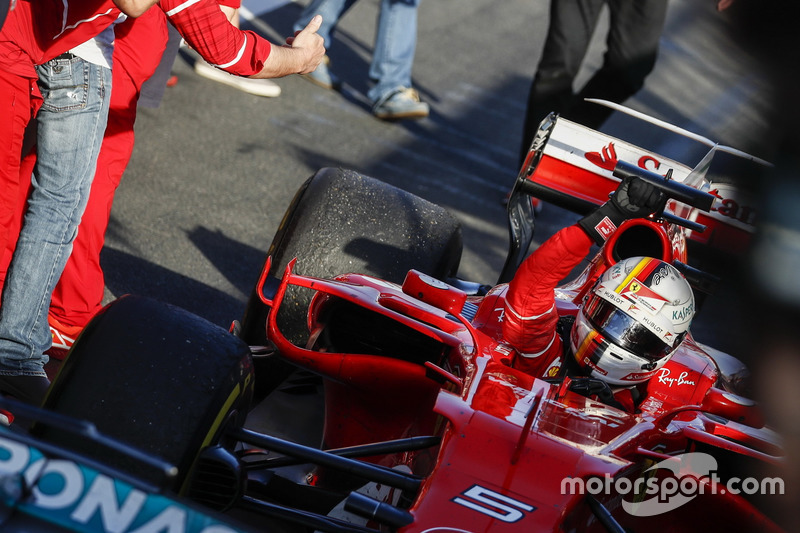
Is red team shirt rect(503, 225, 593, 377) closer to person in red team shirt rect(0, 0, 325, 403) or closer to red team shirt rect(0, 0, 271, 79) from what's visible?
person in red team shirt rect(0, 0, 325, 403)

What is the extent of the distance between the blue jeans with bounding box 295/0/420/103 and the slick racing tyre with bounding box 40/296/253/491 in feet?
13.0

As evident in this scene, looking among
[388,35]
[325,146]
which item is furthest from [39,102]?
[388,35]

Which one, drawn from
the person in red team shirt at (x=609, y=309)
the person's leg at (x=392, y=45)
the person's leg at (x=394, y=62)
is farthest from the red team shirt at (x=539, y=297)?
the person's leg at (x=392, y=45)

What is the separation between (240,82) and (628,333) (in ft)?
12.2

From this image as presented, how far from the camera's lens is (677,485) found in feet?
7.88

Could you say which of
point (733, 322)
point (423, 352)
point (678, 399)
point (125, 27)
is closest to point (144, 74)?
point (125, 27)

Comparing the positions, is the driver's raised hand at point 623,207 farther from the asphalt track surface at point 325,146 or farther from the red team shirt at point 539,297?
the asphalt track surface at point 325,146

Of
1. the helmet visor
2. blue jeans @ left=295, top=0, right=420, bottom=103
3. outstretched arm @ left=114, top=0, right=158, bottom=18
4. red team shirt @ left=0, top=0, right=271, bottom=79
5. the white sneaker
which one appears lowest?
the white sneaker

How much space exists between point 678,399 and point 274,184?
Result: 2.61 metres

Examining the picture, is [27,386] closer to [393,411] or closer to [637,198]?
[393,411]

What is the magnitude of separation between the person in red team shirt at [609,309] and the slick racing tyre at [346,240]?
0.56 metres

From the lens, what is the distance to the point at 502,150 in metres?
6.05

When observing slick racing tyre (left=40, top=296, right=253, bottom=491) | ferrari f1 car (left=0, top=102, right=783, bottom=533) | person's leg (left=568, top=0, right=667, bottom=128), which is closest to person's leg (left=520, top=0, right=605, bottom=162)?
person's leg (left=568, top=0, right=667, bottom=128)

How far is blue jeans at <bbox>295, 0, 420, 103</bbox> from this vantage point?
5.89 metres
